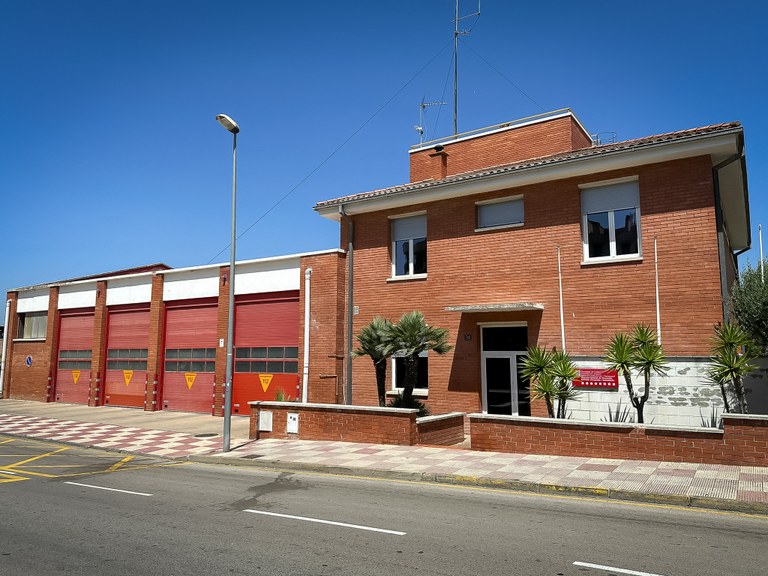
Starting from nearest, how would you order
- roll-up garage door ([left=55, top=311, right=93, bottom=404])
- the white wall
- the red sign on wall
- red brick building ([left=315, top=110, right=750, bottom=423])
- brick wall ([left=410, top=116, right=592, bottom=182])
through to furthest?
red brick building ([left=315, top=110, right=750, bottom=423]) → the red sign on wall → brick wall ([left=410, top=116, right=592, bottom=182]) → the white wall → roll-up garage door ([left=55, top=311, right=93, bottom=404])

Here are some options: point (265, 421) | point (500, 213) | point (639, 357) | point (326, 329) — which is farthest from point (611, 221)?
point (265, 421)

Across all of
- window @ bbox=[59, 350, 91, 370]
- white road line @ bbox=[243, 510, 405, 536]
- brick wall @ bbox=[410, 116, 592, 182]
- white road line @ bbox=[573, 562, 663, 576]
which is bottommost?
white road line @ bbox=[243, 510, 405, 536]

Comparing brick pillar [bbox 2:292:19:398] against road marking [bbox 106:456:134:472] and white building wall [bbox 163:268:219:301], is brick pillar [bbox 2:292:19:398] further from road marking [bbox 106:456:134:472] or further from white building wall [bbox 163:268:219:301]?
road marking [bbox 106:456:134:472]

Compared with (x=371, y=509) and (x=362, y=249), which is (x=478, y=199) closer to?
(x=362, y=249)

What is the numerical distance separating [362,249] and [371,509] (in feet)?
39.6

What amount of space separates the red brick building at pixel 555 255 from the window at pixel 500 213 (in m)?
0.04

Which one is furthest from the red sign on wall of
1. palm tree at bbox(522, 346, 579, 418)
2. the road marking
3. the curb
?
the road marking

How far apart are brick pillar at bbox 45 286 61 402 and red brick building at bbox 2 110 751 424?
15.6 ft

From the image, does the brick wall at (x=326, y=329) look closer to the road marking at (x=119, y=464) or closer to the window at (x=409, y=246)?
the window at (x=409, y=246)

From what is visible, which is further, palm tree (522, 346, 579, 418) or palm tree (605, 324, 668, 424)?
palm tree (522, 346, 579, 418)

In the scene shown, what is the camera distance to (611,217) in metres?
14.9

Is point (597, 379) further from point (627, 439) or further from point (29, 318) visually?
point (29, 318)

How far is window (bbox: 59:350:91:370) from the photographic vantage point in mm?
27734

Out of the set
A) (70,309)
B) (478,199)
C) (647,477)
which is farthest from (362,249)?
(70,309)
